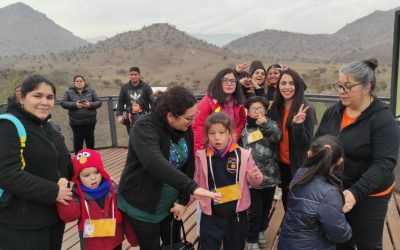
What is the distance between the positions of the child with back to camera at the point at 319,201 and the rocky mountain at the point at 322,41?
73709 millimetres

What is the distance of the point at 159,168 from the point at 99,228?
76 cm

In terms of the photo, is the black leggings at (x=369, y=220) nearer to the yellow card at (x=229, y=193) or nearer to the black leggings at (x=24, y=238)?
the yellow card at (x=229, y=193)

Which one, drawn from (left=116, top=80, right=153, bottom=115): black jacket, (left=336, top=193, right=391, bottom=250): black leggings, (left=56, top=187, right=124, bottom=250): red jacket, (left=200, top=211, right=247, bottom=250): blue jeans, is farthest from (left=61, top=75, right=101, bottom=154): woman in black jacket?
(left=336, top=193, right=391, bottom=250): black leggings

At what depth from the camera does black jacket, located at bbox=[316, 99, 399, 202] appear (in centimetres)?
216

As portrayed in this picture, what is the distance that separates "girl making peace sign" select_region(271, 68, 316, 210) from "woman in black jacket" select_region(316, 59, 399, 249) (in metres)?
0.54

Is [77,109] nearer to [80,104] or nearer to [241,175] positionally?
[80,104]

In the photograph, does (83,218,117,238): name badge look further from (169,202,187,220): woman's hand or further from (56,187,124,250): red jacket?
(169,202,187,220): woman's hand

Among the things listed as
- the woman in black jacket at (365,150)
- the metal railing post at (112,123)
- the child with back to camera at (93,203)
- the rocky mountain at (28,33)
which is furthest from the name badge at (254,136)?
the rocky mountain at (28,33)

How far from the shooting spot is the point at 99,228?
2.42m

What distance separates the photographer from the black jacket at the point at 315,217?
83.2 inches

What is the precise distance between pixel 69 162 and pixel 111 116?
17.1 feet

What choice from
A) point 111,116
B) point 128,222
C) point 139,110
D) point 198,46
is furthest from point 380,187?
point 198,46

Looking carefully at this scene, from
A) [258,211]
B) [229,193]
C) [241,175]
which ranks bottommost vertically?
[258,211]

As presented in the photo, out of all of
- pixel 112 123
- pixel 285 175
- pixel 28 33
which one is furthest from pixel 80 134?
pixel 28 33
